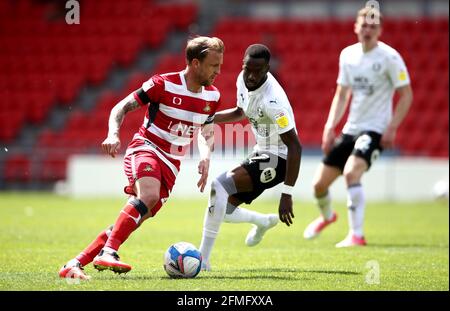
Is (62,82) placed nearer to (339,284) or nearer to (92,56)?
(92,56)

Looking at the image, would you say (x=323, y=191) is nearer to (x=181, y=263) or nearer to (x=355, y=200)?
(x=355, y=200)

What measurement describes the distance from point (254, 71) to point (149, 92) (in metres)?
0.96

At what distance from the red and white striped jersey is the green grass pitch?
1118 millimetres

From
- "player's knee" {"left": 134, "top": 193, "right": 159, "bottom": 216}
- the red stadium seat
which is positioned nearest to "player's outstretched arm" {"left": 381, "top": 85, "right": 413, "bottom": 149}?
"player's knee" {"left": 134, "top": 193, "right": 159, "bottom": 216}

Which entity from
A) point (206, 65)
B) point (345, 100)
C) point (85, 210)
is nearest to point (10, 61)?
point (85, 210)

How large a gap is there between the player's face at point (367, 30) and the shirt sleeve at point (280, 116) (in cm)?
317

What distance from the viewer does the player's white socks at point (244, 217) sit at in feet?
25.8

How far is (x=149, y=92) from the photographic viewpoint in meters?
6.74

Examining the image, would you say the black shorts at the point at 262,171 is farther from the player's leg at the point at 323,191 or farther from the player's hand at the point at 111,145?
the player's leg at the point at 323,191

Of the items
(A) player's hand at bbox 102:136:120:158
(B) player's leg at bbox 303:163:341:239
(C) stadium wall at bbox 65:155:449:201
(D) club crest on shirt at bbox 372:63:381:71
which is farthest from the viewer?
(C) stadium wall at bbox 65:155:449:201

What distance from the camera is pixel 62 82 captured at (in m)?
24.2

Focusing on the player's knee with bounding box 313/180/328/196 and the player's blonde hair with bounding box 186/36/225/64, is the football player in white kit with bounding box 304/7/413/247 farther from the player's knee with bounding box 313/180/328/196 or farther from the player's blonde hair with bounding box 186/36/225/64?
the player's blonde hair with bounding box 186/36/225/64

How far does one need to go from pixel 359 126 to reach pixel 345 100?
1.25 feet

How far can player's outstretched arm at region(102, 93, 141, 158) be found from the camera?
20.1 ft
